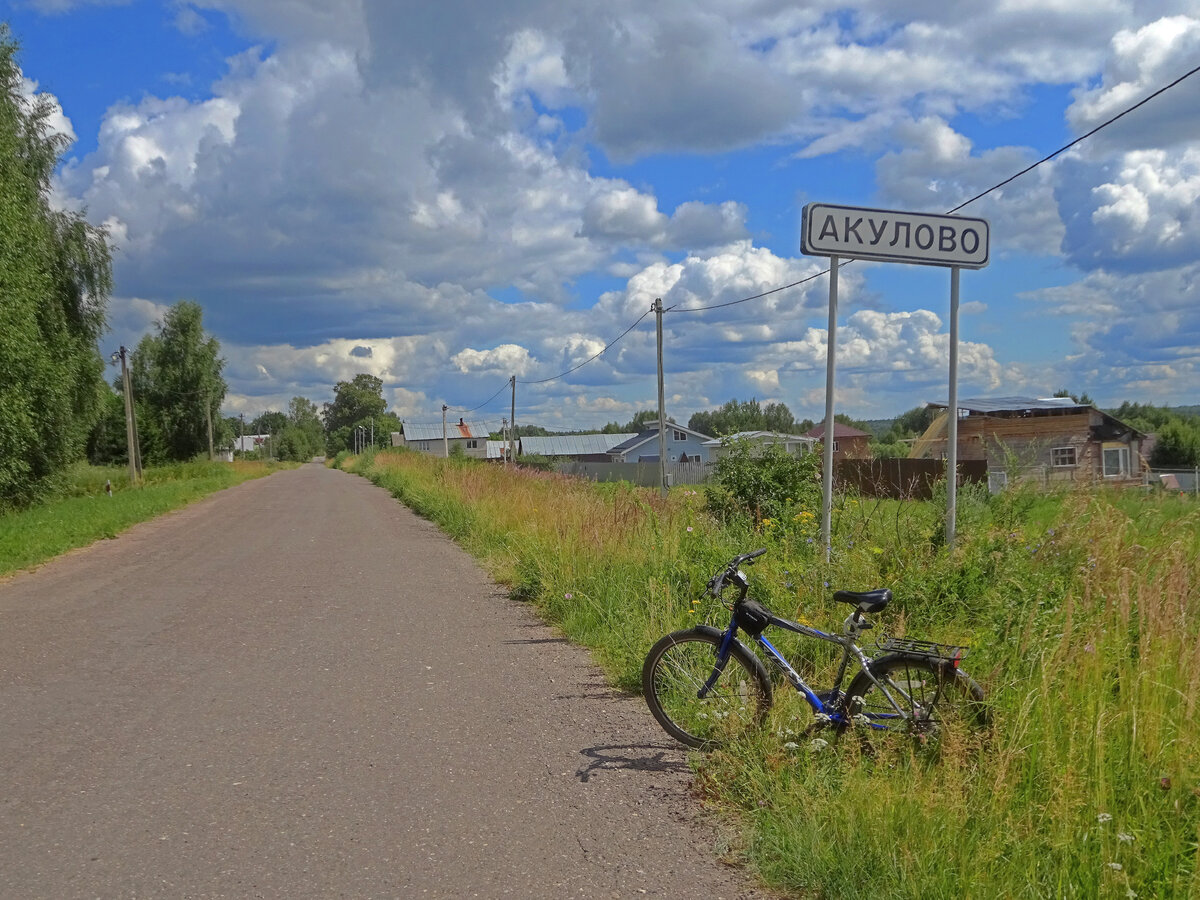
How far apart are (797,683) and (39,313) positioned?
27160 millimetres

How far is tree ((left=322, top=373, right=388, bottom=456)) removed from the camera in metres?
165

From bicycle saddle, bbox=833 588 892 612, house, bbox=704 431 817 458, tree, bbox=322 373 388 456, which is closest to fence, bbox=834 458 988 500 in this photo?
house, bbox=704 431 817 458

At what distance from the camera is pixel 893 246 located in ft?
23.1

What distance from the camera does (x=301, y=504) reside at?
29391 mm

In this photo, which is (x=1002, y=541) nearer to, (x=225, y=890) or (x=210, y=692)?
(x=225, y=890)

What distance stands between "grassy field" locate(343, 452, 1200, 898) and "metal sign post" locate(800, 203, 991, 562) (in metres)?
0.67

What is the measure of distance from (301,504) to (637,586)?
22957 millimetres

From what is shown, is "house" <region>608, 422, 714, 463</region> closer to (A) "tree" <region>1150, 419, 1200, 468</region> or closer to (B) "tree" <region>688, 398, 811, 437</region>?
(B) "tree" <region>688, 398, 811, 437</region>

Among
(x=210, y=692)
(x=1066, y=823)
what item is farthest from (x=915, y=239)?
(x=210, y=692)

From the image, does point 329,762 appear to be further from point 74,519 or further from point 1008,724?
point 74,519

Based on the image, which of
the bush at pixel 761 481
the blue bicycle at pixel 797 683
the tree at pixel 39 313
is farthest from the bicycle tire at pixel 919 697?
the tree at pixel 39 313

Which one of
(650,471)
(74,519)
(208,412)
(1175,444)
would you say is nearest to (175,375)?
(208,412)

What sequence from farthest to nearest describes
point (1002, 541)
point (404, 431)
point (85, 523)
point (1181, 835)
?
point (404, 431), point (85, 523), point (1002, 541), point (1181, 835)

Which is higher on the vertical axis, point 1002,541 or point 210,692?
point 1002,541
